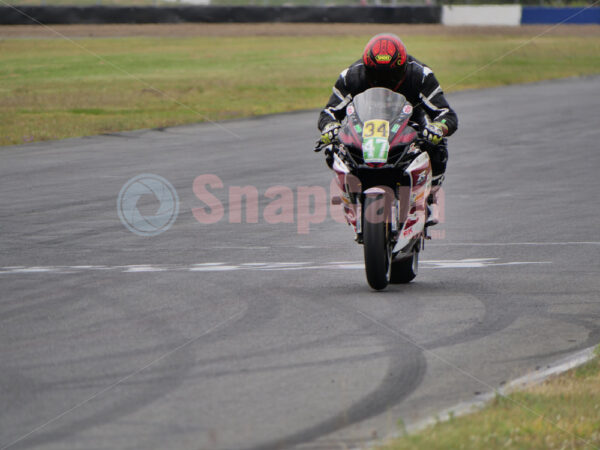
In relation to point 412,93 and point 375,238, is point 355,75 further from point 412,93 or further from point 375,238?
point 375,238

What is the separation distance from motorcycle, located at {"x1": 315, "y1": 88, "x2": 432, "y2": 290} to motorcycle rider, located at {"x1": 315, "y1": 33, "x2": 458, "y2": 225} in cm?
14

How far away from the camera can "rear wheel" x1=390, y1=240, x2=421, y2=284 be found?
7867 mm

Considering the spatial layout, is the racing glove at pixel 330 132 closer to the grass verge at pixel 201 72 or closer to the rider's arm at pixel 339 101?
the rider's arm at pixel 339 101

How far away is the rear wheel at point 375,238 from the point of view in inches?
279

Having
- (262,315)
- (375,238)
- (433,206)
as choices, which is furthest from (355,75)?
(262,315)

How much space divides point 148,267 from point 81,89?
1951cm

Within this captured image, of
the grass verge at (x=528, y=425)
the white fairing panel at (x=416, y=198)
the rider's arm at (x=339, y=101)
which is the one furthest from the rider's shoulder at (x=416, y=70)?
the grass verge at (x=528, y=425)

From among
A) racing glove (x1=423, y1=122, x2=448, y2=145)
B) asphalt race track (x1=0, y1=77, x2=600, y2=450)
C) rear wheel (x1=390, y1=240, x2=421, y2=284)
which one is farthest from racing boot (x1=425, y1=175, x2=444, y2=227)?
racing glove (x1=423, y1=122, x2=448, y2=145)

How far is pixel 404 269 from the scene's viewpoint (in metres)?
7.92

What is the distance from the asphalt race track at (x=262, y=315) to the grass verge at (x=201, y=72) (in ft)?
29.4

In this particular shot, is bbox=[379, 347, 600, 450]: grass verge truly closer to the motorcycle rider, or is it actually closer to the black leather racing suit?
the motorcycle rider

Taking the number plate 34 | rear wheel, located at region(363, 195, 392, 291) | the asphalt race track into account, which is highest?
the number plate 34

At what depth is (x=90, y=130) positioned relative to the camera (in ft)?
66.5

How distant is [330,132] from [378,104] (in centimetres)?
40
